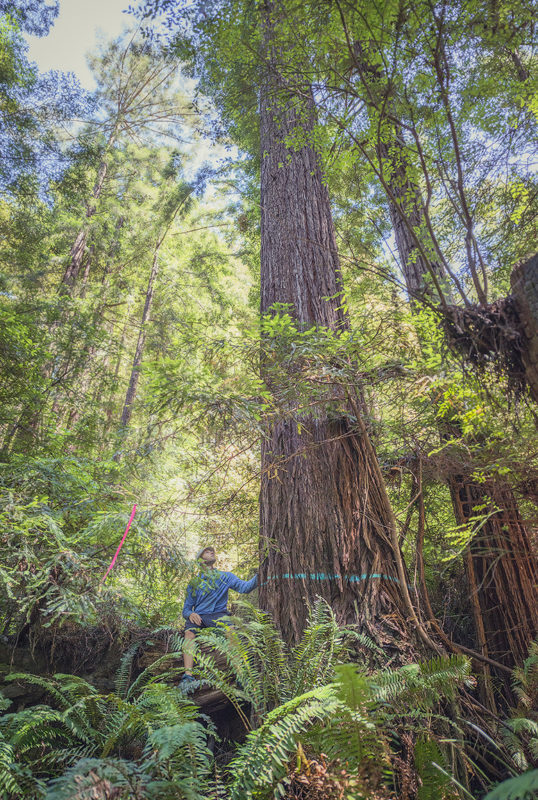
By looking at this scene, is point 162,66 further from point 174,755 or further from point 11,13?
point 174,755

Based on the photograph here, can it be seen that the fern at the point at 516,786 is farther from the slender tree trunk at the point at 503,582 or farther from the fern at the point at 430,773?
the slender tree trunk at the point at 503,582

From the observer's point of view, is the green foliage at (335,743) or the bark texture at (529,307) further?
the green foliage at (335,743)

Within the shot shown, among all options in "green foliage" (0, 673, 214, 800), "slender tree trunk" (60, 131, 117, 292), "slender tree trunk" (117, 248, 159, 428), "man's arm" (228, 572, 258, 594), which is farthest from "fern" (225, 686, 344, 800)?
"slender tree trunk" (117, 248, 159, 428)

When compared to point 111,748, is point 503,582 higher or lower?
higher

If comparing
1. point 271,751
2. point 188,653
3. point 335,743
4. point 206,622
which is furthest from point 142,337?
point 335,743

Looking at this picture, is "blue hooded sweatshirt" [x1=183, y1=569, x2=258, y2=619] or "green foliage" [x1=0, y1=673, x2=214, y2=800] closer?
"green foliage" [x1=0, y1=673, x2=214, y2=800]

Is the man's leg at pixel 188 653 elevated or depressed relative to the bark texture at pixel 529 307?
depressed

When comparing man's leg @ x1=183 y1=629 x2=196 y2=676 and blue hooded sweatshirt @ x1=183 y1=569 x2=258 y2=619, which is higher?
blue hooded sweatshirt @ x1=183 y1=569 x2=258 y2=619

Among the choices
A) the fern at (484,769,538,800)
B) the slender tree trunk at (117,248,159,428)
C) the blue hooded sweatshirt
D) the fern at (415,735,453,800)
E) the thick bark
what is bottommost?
the fern at (415,735,453,800)

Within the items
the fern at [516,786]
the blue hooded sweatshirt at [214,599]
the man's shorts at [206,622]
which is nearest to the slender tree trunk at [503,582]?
the blue hooded sweatshirt at [214,599]

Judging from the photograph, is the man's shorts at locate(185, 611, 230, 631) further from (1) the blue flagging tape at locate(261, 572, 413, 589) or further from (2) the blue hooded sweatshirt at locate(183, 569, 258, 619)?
(1) the blue flagging tape at locate(261, 572, 413, 589)

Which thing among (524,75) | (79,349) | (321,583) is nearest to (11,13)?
(79,349)

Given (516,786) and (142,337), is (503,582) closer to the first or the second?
(516,786)

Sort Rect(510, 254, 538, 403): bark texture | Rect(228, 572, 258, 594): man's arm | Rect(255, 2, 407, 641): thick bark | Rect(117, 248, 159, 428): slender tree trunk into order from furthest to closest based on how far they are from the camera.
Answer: Rect(117, 248, 159, 428): slender tree trunk
Rect(228, 572, 258, 594): man's arm
Rect(255, 2, 407, 641): thick bark
Rect(510, 254, 538, 403): bark texture
